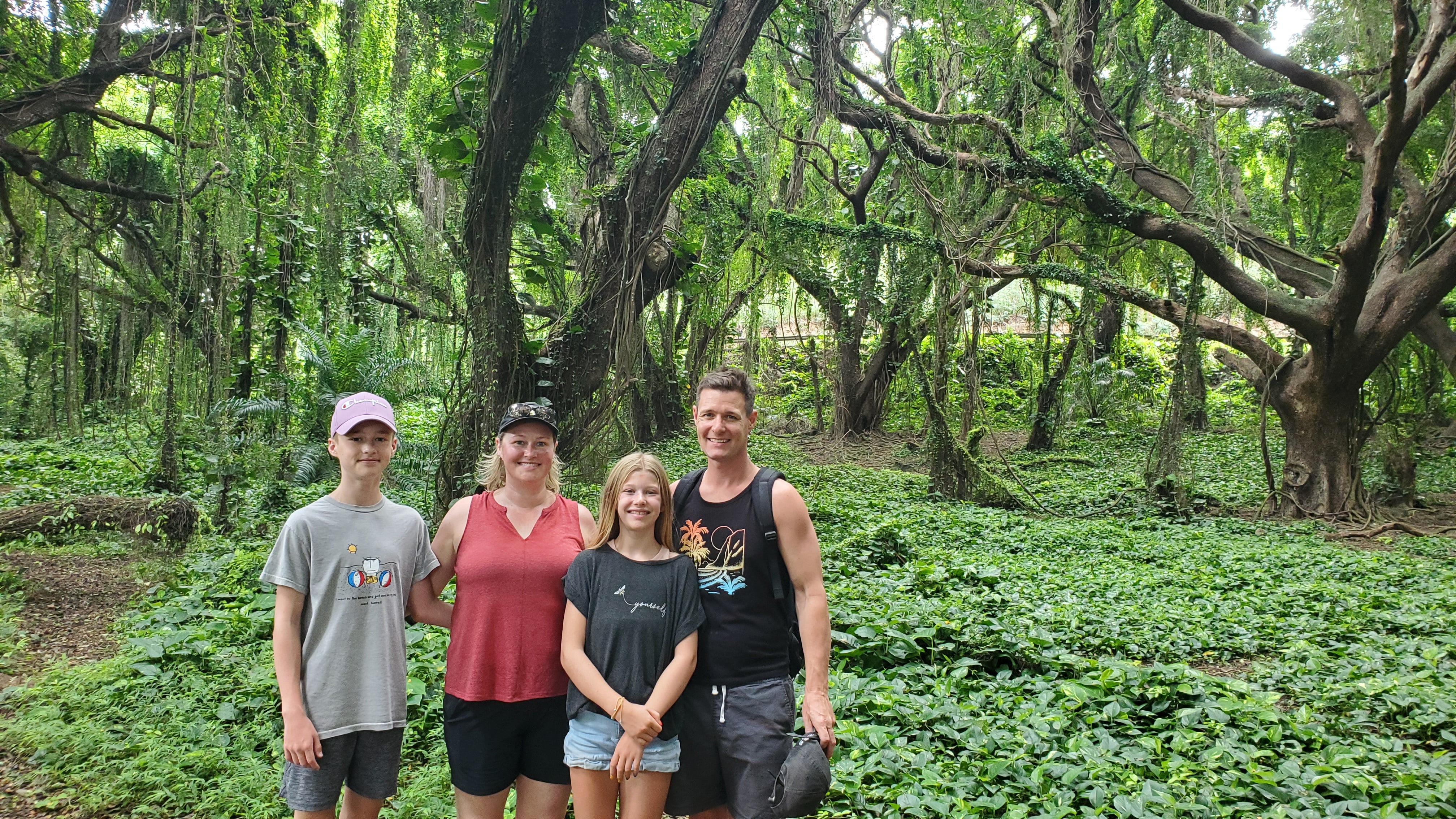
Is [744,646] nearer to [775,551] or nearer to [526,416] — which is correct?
[775,551]

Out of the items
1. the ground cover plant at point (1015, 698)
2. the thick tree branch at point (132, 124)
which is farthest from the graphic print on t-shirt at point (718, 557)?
the thick tree branch at point (132, 124)

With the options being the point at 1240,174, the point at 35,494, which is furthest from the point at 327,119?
the point at 1240,174

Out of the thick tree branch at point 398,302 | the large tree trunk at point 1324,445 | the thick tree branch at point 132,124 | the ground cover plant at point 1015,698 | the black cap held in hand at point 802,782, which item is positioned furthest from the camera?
the thick tree branch at point 398,302

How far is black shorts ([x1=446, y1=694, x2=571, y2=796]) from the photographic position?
2098mm

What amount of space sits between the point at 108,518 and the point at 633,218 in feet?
16.1

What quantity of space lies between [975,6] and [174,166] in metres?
8.88

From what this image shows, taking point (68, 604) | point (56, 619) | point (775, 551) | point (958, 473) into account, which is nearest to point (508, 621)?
point (775, 551)

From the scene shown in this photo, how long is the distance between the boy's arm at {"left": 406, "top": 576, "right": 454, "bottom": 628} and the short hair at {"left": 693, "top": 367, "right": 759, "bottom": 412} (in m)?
0.86

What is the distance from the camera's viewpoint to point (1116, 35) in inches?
443

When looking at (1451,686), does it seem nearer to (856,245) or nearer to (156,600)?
(156,600)

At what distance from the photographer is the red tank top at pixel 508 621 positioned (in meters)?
2.09

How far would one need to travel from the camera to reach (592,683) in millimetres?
1970

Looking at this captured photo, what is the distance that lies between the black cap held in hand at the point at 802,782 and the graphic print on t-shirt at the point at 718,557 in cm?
40

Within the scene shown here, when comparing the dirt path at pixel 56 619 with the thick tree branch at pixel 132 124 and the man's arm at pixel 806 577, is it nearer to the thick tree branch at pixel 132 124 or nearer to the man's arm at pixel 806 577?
the man's arm at pixel 806 577
